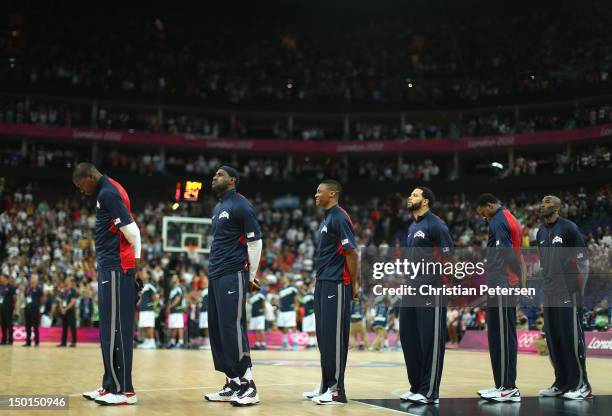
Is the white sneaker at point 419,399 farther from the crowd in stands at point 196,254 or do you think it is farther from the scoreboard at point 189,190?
the scoreboard at point 189,190

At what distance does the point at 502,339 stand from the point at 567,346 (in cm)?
99

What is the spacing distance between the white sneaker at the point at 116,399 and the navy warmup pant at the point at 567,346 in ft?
17.4

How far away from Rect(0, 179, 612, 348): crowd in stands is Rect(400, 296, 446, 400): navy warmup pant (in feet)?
48.0

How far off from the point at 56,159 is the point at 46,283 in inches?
647

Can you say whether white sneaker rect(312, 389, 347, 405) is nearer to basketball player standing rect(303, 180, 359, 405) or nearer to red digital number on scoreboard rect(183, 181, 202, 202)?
basketball player standing rect(303, 180, 359, 405)

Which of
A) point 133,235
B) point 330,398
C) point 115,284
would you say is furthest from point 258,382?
point 133,235

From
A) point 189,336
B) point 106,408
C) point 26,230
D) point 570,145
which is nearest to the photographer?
point 106,408

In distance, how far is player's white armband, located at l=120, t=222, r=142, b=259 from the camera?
806 cm

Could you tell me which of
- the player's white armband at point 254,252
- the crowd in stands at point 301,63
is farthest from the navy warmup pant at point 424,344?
the crowd in stands at point 301,63

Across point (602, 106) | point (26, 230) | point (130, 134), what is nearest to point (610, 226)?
point (602, 106)

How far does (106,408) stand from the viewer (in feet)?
24.6

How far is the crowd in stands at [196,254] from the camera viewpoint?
26.2 meters

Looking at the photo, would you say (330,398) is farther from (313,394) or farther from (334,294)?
(334,294)

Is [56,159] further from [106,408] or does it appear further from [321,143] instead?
[106,408]
